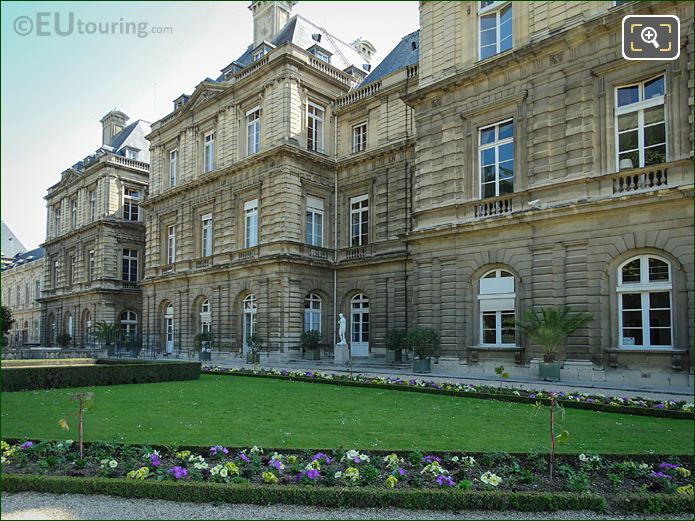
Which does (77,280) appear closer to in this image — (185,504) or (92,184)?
(92,184)

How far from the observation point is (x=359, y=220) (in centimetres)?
3009

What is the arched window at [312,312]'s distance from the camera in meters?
29.0

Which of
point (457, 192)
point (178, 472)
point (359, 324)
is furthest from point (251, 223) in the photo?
point (178, 472)

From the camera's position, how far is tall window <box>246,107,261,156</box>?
3084 cm

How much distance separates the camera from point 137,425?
930 centimetres

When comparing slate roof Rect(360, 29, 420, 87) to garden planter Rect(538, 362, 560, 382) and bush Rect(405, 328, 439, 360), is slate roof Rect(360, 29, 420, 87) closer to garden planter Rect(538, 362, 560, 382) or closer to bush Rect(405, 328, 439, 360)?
bush Rect(405, 328, 439, 360)

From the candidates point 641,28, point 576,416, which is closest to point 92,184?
point 576,416

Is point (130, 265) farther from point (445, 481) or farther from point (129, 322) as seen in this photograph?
point (445, 481)

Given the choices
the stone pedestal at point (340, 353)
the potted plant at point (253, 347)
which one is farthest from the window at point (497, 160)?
the potted plant at point (253, 347)

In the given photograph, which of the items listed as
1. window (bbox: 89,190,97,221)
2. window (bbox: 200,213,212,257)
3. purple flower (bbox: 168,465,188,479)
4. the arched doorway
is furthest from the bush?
window (bbox: 89,190,97,221)

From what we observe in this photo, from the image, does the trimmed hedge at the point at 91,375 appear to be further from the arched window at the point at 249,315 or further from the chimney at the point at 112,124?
the chimney at the point at 112,124

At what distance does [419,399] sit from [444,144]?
11.1 meters

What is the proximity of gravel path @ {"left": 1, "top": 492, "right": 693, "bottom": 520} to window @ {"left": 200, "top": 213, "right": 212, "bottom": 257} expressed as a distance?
2873 cm

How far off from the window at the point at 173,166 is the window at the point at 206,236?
4938 millimetres
